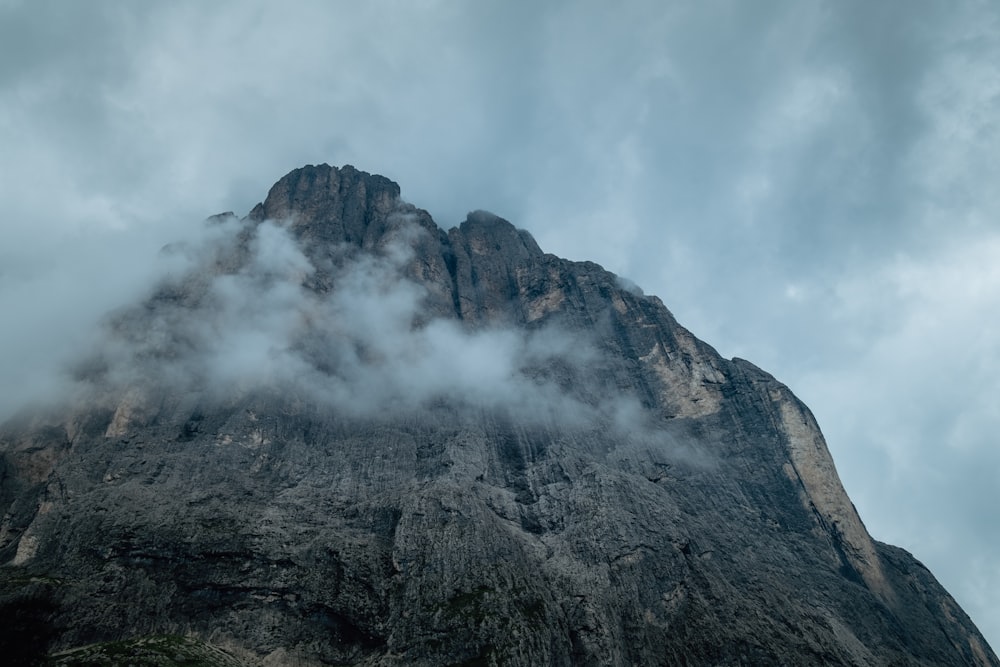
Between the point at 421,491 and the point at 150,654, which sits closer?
the point at 150,654

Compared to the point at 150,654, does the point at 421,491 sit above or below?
above

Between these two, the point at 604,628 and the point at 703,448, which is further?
the point at 703,448

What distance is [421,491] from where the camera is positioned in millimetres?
102000

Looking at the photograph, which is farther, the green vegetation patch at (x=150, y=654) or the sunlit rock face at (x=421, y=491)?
the sunlit rock face at (x=421, y=491)

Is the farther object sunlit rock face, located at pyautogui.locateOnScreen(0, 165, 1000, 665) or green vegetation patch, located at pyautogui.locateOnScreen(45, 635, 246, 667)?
sunlit rock face, located at pyautogui.locateOnScreen(0, 165, 1000, 665)

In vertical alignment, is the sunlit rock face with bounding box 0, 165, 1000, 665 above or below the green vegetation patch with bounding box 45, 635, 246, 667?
above

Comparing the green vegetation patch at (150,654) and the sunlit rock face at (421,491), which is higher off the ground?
the sunlit rock face at (421,491)

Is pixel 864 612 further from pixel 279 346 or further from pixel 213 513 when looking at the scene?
pixel 279 346

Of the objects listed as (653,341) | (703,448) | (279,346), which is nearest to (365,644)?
(279,346)

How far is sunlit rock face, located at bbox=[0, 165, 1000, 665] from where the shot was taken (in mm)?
81438

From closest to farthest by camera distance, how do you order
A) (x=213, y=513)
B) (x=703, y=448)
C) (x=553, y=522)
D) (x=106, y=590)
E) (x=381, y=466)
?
(x=106, y=590) < (x=213, y=513) < (x=553, y=522) < (x=381, y=466) < (x=703, y=448)

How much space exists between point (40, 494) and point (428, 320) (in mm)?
77097

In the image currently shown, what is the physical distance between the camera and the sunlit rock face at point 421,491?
267ft

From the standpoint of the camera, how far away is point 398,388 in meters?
128
